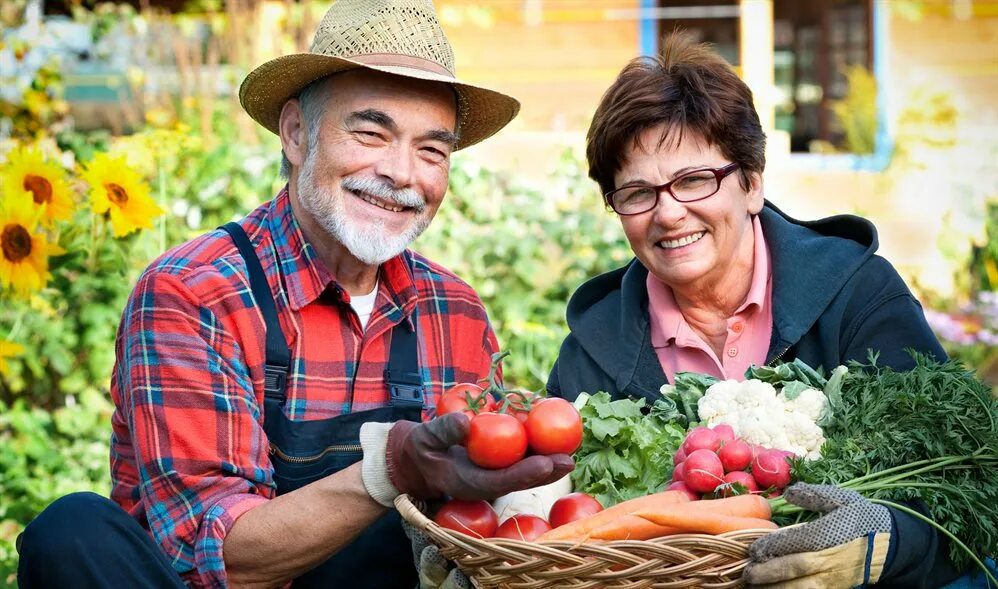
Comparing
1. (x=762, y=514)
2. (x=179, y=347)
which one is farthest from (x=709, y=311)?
(x=179, y=347)

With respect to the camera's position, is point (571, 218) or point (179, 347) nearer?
point (179, 347)

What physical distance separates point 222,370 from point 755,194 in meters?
1.63

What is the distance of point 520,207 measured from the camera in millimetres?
5918

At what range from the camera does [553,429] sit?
7.86 ft

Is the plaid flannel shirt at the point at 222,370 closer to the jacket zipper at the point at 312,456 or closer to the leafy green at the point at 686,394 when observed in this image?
the jacket zipper at the point at 312,456

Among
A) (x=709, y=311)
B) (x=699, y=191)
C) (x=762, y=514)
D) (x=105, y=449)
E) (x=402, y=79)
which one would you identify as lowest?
(x=105, y=449)

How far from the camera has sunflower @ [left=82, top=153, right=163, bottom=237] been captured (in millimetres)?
3782

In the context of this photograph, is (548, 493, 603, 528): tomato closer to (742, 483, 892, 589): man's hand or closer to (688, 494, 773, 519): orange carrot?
(688, 494, 773, 519): orange carrot

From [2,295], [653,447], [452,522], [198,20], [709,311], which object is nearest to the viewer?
[452,522]

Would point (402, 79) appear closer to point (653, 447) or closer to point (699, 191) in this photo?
point (699, 191)

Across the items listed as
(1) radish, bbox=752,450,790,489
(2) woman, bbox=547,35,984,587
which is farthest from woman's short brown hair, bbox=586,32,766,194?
(1) radish, bbox=752,450,790,489

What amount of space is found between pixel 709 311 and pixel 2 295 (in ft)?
8.04

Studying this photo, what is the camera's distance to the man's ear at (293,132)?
134 inches

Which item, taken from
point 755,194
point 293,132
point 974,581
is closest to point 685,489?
point 974,581
